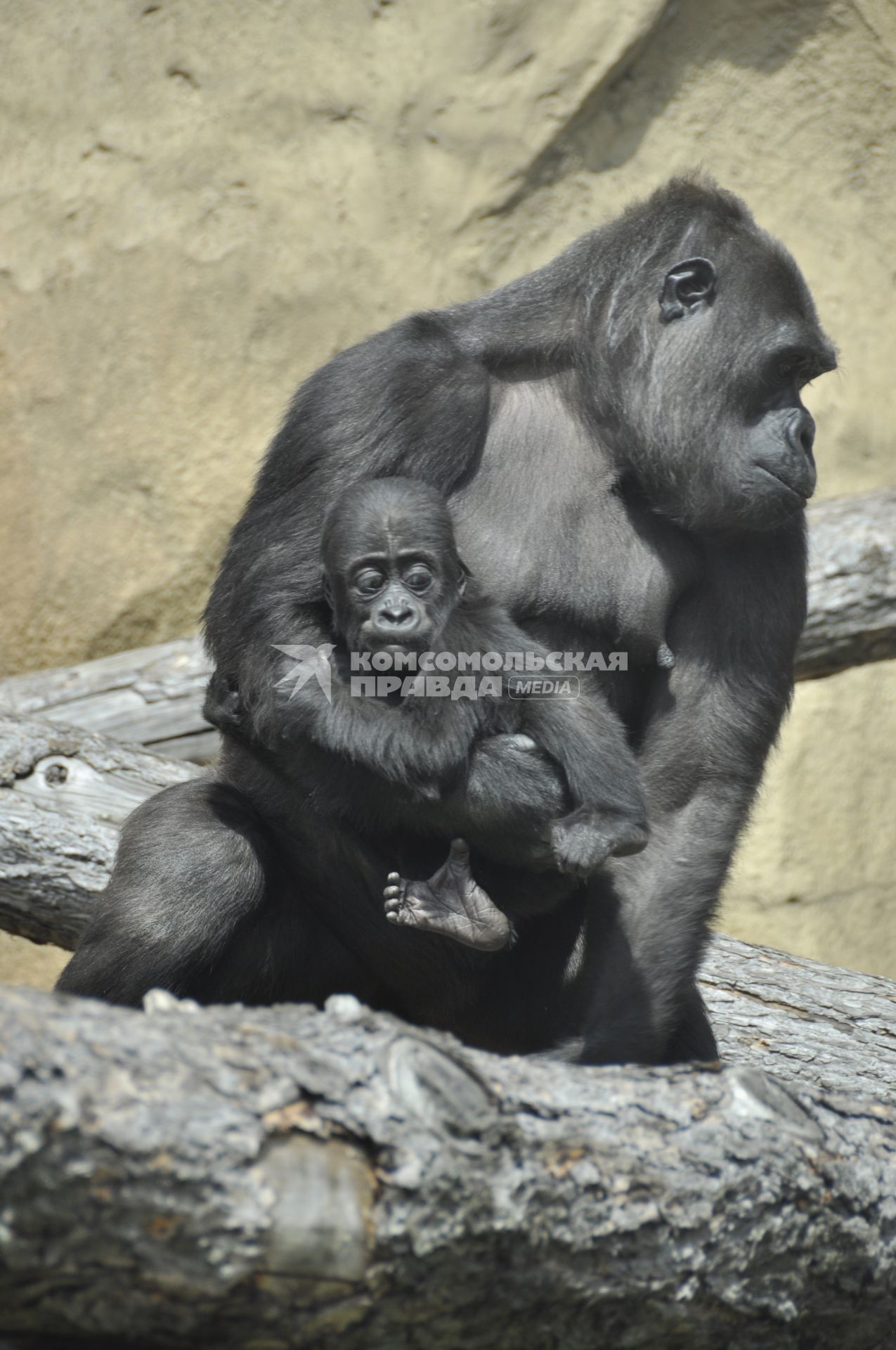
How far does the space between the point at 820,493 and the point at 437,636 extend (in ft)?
14.1

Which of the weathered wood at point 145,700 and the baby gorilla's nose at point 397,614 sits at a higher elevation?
the baby gorilla's nose at point 397,614

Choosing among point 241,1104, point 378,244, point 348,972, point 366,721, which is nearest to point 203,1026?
point 241,1104

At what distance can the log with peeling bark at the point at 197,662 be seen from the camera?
5.41 meters

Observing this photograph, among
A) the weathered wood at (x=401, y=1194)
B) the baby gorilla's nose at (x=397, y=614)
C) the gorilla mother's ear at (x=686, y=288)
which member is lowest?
the weathered wood at (x=401, y=1194)

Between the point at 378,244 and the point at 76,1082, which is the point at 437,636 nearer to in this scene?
the point at 76,1082

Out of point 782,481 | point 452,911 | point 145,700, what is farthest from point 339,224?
point 452,911

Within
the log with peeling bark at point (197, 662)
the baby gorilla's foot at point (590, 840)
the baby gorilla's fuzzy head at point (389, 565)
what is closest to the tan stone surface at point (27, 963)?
the log with peeling bark at point (197, 662)

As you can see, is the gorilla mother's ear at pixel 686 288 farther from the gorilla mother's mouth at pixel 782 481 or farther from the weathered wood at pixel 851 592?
the weathered wood at pixel 851 592

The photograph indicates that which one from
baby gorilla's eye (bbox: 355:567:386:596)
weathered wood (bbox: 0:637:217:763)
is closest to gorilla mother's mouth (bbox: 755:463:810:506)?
baby gorilla's eye (bbox: 355:567:386:596)

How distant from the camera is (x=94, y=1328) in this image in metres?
1.73
